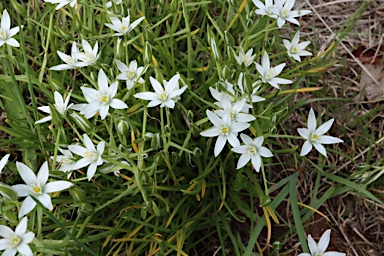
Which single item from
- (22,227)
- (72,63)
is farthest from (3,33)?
(22,227)

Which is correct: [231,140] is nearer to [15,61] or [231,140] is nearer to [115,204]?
[115,204]

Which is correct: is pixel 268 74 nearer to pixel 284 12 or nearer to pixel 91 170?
pixel 284 12

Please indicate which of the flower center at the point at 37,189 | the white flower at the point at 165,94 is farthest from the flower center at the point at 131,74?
the flower center at the point at 37,189

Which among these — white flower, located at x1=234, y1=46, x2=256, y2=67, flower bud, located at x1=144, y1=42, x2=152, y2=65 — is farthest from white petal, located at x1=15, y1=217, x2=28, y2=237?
white flower, located at x1=234, y1=46, x2=256, y2=67

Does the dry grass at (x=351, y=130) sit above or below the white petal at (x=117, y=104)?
below

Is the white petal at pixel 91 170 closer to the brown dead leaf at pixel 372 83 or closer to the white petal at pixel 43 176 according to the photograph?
the white petal at pixel 43 176

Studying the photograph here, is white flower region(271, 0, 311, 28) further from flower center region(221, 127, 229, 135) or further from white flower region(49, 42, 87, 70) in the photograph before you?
white flower region(49, 42, 87, 70)

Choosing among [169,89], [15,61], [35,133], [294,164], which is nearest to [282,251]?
[294,164]
